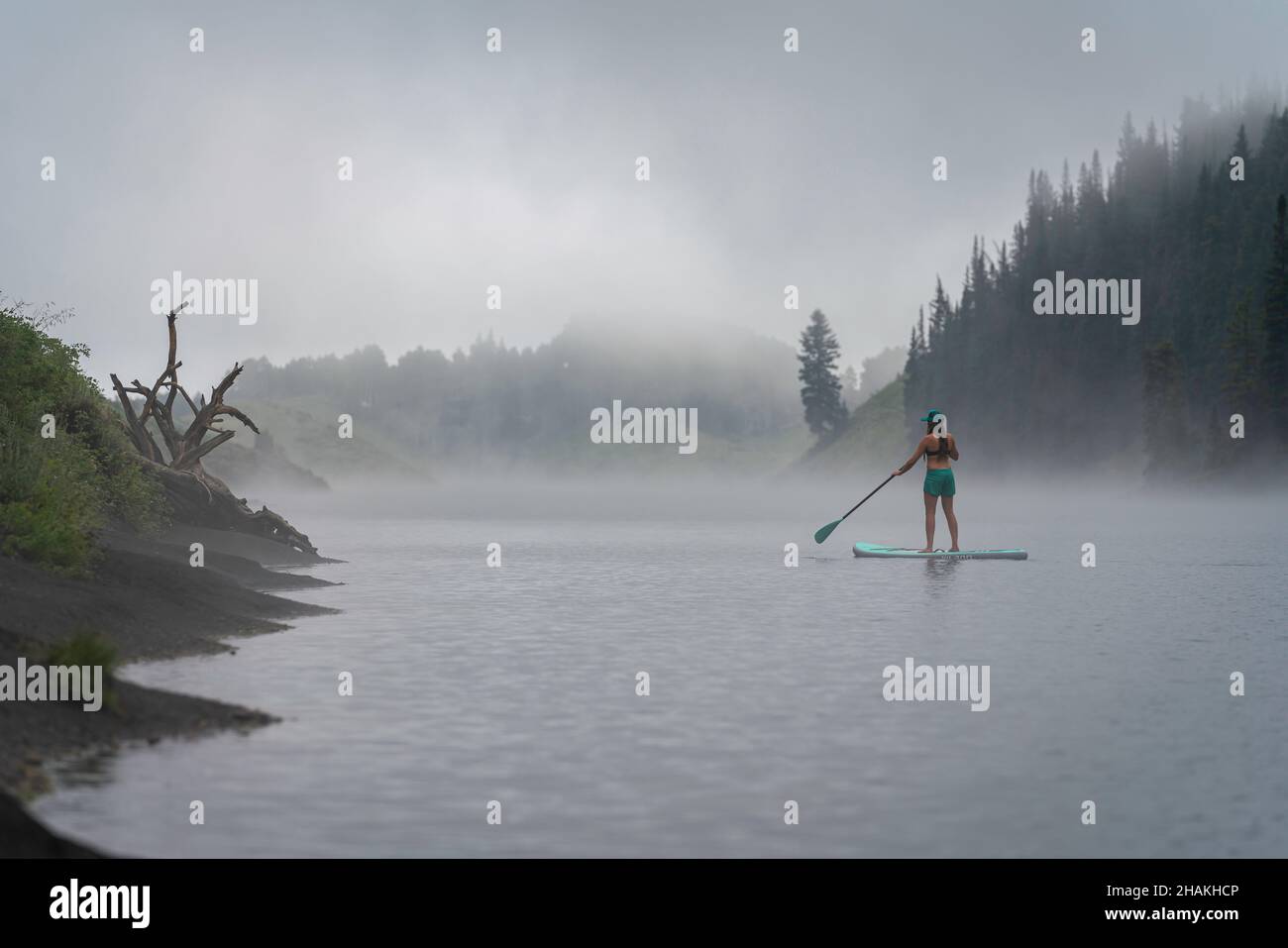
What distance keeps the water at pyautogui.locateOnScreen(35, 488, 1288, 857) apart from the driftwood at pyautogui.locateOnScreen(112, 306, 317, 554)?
7688 mm

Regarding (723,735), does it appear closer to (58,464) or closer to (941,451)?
(58,464)

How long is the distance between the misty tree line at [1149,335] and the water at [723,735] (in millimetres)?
86980

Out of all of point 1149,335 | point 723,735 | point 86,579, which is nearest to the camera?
point 723,735

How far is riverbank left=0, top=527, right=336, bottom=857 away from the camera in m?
11.0

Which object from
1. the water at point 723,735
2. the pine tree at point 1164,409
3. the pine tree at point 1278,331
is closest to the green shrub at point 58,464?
the water at point 723,735

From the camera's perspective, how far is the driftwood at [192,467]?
34.9 m

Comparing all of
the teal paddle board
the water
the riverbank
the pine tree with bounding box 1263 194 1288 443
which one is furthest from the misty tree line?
the riverbank

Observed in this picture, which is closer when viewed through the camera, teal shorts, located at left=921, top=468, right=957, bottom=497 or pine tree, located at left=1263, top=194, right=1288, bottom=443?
teal shorts, located at left=921, top=468, right=957, bottom=497

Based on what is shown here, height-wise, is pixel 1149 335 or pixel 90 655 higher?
pixel 1149 335

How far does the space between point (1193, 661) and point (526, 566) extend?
24.8 m

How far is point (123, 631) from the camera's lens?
60.0ft

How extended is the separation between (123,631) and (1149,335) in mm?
147001

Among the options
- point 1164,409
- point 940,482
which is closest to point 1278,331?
point 1164,409

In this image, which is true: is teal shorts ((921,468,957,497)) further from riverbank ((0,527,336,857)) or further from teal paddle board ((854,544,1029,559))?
riverbank ((0,527,336,857))
